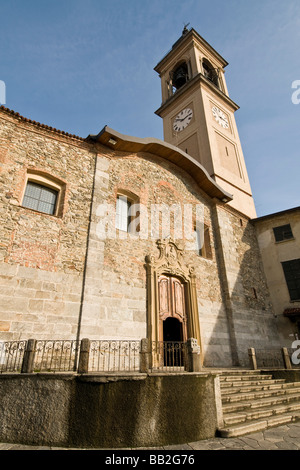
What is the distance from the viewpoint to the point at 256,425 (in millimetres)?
5594

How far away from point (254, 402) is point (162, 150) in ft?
35.5

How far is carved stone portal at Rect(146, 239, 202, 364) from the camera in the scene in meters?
10.3

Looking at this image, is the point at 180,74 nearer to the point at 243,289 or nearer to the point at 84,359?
the point at 243,289

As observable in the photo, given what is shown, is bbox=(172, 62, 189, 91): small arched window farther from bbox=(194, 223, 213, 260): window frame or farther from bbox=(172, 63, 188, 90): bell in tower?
bbox=(194, 223, 213, 260): window frame

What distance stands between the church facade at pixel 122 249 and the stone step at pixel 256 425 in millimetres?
4319

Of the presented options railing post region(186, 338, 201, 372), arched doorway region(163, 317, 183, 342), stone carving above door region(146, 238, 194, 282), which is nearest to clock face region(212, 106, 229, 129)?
stone carving above door region(146, 238, 194, 282)

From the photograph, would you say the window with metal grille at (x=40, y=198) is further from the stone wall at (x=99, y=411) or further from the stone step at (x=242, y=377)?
the stone step at (x=242, y=377)

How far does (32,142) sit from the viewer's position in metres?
9.89

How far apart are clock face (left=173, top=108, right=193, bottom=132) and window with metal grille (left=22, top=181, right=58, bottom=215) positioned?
14.9 metres

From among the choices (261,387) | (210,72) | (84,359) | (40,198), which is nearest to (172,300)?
(261,387)

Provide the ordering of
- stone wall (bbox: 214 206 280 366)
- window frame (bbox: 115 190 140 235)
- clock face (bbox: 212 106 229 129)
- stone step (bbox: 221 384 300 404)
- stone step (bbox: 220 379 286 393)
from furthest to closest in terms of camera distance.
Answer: clock face (bbox: 212 106 229 129) → stone wall (bbox: 214 206 280 366) → window frame (bbox: 115 190 140 235) → stone step (bbox: 220 379 286 393) → stone step (bbox: 221 384 300 404)

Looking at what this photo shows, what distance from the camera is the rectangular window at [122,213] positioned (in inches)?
444
